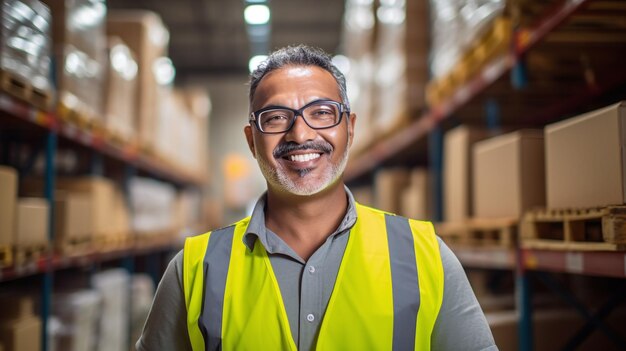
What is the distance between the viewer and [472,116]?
18.8 feet

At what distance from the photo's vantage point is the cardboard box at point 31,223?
4441 millimetres

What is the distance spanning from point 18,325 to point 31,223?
0.76m

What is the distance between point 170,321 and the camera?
224 centimetres

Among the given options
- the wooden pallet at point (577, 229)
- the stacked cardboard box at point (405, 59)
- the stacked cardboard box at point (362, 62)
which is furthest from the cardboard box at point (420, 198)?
the wooden pallet at point (577, 229)

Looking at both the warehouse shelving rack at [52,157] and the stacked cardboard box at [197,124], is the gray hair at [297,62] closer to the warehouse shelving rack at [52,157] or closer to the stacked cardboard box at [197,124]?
the warehouse shelving rack at [52,157]

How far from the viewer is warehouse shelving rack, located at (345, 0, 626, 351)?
10.0ft

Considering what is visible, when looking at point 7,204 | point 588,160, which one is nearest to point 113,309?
point 7,204

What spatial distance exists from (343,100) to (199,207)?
1405cm

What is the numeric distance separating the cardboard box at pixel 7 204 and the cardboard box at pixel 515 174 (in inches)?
123

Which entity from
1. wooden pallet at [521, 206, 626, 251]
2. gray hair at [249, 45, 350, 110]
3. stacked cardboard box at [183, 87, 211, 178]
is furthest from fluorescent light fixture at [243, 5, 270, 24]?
gray hair at [249, 45, 350, 110]

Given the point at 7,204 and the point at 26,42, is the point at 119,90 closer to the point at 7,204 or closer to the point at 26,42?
the point at 26,42

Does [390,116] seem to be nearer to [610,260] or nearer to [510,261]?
[510,261]

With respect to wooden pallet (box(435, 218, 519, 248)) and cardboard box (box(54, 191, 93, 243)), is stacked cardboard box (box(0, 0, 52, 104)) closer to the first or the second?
cardboard box (box(54, 191, 93, 243))

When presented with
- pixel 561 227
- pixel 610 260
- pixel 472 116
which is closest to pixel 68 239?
pixel 472 116
